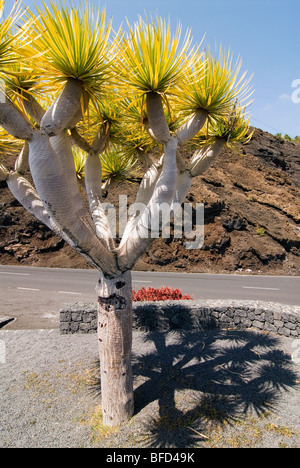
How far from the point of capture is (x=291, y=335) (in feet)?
21.6

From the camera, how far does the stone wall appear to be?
6973mm

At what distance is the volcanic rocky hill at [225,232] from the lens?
18562 millimetres

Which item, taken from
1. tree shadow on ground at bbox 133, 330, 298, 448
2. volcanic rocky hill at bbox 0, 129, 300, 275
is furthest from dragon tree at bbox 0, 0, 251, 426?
volcanic rocky hill at bbox 0, 129, 300, 275

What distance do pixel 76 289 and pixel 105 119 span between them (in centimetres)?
889

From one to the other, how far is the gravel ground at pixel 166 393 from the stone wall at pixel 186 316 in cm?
36

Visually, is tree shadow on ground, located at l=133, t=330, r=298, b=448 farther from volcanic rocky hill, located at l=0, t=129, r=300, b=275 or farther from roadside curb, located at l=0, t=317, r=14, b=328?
volcanic rocky hill, located at l=0, t=129, r=300, b=275

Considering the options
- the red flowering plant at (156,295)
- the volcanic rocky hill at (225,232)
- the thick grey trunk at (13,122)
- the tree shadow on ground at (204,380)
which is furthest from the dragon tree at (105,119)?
the volcanic rocky hill at (225,232)

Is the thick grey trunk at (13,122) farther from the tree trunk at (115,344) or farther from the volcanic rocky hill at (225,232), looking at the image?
the volcanic rocky hill at (225,232)

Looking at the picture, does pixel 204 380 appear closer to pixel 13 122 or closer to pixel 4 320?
pixel 13 122

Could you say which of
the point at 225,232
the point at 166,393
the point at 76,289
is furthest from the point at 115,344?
the point at 225,232

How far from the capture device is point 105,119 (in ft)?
14.5

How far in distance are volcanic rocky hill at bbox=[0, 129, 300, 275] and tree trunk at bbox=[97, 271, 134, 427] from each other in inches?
555

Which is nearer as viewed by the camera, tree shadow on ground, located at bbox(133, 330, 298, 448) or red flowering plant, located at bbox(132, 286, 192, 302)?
tree shadow on ground, located at bbox(133, 330, 298, 448)

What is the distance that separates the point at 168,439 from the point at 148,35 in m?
4.14
